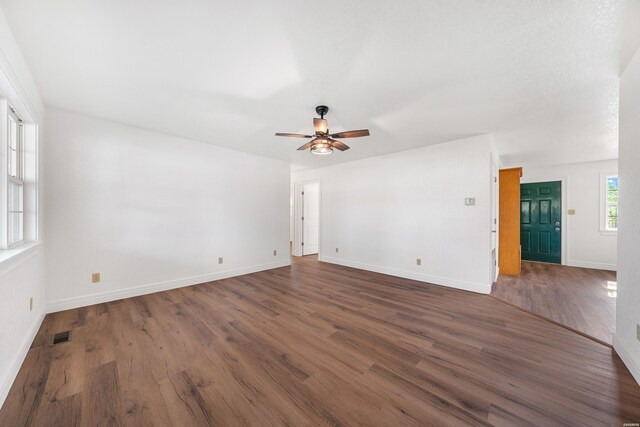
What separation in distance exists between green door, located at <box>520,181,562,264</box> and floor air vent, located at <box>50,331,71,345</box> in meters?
8.75

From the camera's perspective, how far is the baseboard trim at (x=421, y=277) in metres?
3.63

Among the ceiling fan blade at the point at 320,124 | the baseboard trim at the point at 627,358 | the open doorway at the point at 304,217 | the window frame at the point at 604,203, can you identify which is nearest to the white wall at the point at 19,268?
the ceiling fan blade at the point at 320,124

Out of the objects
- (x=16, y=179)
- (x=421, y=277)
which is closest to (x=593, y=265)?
(x=421, y=277)

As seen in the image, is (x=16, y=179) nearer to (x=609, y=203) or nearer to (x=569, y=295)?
(x=569, y=295)

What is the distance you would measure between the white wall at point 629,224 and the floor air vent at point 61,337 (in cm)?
469

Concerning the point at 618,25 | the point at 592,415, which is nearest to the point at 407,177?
the point at 618,25

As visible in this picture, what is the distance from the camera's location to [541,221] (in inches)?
236

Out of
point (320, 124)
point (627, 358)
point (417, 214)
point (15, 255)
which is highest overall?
point (320, 124)

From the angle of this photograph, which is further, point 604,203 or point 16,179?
point 604,203

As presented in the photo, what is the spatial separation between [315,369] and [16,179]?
318 cm

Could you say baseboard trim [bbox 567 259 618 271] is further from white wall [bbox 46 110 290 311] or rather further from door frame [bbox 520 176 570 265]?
white wall [bbox 46 110 290 311]

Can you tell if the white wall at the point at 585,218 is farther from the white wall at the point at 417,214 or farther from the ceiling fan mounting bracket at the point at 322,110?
the ceiling fan mounting bracket at the point at 322,110

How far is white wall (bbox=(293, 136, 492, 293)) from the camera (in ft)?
12.1

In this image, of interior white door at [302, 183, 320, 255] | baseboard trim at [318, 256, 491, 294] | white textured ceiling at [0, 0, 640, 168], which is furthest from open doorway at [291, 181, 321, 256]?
white textured ceiling at [0, 0, 640, 168]
